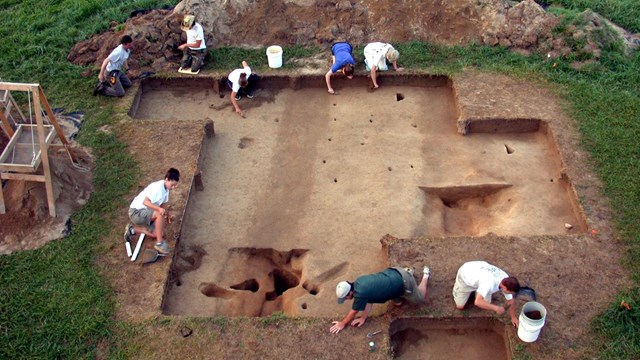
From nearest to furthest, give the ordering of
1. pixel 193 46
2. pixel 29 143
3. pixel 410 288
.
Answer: pixel 410 288, pixel 29 143, pixel 193 46

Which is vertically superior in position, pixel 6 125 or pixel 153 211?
pixel 6 125

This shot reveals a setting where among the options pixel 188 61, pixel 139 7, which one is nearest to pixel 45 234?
pixel 188 61

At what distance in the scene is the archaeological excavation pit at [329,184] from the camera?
27.4 feet

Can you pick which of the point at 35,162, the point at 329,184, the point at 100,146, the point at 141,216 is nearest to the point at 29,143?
the point at 35,162

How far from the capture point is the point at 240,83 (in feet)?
35.6

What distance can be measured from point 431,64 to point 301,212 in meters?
4.57

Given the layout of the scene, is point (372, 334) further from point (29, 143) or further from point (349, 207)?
point (29, 143)

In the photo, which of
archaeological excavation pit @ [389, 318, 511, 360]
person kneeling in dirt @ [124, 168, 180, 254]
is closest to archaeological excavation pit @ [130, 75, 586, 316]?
person kneeling in dirt @ [124, 168, 180, 254]

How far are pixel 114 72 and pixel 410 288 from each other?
708 cm

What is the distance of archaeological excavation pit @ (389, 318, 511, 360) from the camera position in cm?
735

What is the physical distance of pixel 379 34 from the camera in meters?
12.4

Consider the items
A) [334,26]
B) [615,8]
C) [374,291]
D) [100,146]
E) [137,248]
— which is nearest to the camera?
[374,291]

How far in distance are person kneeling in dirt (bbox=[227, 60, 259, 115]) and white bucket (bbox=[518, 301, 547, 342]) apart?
630 centimetres

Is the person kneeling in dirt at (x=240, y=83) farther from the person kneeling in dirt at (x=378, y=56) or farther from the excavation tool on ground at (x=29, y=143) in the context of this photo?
the excavation tool on ground at (x=29, y=143)
